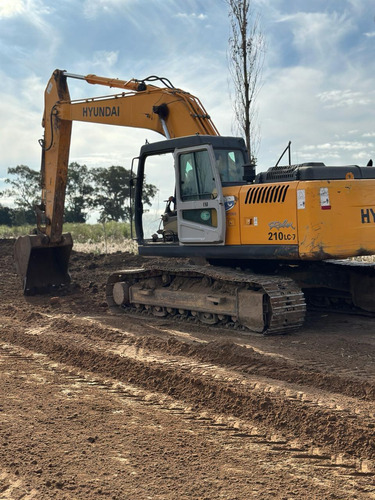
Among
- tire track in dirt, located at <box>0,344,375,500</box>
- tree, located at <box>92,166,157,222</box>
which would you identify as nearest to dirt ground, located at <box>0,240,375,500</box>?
tire track in dirt, located at <box>0,344,375,500</box>

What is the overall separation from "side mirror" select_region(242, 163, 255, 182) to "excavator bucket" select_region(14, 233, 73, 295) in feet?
17.2

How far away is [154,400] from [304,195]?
11.8 ft

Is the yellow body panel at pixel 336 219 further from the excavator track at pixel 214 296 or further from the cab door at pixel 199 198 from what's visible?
the cab door at pixel 199 198

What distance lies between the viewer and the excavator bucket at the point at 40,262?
12.0 meters

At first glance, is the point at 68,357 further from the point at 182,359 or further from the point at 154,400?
the point at 154,400

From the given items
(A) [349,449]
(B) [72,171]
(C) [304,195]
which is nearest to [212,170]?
(C) [304,195]

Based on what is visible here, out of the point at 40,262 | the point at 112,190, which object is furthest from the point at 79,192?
the point at 40,262

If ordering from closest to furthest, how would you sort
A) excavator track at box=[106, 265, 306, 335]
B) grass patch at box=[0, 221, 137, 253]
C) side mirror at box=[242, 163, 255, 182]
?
excavator track at box=[106, 265, 306, 335] < side mirror at box=[242, 163, 255, 182] < grass patch at box=[0, 221, 137, 253]

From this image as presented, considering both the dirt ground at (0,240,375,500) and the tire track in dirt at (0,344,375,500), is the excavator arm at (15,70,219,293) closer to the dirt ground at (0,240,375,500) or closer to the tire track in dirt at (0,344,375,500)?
the dirt ground at (0,240,375,500)

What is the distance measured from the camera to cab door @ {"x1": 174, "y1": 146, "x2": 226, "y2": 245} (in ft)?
28.3

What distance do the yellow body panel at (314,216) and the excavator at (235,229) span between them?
14 millimetres

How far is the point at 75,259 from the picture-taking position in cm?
1880

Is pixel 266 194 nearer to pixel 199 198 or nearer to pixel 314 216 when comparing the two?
pixel 314 216

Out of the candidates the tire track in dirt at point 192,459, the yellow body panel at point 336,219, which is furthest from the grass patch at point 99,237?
the tire track in dirt at point 192,459
